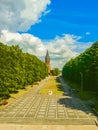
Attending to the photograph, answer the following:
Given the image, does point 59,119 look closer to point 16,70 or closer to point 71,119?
point 71,119

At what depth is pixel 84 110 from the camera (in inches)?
1523

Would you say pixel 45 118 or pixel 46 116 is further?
pixel 46 116

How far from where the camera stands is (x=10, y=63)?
163 ft

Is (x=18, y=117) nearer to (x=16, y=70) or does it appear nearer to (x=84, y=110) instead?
(x=84, y=110)

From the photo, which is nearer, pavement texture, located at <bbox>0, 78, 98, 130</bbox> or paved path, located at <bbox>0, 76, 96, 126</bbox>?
pavement texture, located at <bbox>0, 78, 98, 130</bbox>

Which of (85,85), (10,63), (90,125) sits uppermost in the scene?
(10,63)

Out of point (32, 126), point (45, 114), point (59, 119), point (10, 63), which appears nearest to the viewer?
point (32, 126)

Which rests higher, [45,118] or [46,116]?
[46,116]

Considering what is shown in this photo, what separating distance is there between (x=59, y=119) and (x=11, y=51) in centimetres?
2447

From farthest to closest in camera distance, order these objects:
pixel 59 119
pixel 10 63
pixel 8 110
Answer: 1. pixel 10 63
2. pixel 8 110
3. pixel 59 119

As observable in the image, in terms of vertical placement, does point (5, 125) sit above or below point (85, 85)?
below

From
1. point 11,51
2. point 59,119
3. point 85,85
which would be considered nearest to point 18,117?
point 59,119

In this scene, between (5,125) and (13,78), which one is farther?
(13,78)

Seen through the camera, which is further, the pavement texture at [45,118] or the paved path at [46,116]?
the paved path at [46,116]
